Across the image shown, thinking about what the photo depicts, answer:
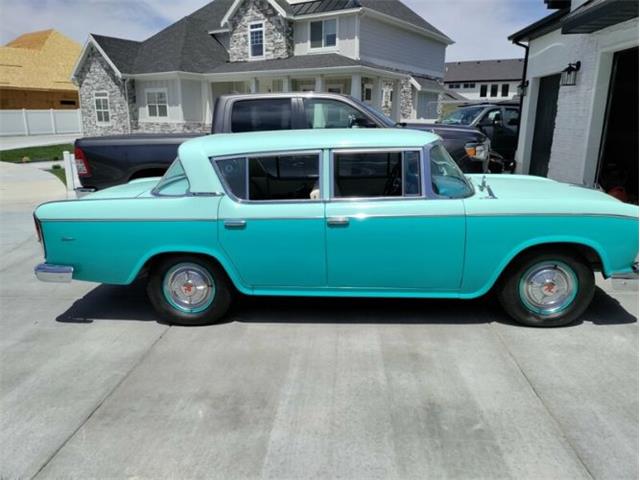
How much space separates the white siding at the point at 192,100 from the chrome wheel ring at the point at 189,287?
2367 cm

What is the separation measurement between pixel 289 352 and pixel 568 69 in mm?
8192

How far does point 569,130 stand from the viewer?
30.9 ft

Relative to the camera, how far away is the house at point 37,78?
3891 centimetres

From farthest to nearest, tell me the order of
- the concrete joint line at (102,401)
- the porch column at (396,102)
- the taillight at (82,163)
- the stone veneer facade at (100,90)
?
the stone veneer facade at (100,90) < the porch column at (396,102) < the taillight at (82,163) < the concrete joint line at (102,401)

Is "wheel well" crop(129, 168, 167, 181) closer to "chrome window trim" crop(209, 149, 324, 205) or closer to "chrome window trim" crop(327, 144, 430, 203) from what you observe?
"chrome window trim" crop(209, 149, 324, 205)

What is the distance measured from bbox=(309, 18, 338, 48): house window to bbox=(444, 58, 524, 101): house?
43.2 meters

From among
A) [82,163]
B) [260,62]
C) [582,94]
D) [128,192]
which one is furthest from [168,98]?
[128,192]

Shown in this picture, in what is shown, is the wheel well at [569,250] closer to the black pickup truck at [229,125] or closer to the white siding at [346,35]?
the black pickup truck at [229,125]

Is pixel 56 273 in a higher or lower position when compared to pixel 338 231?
lower

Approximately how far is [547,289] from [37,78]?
152 ft

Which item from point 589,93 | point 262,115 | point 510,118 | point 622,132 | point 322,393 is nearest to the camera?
point 322,393

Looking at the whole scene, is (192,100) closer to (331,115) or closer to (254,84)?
(254,84)

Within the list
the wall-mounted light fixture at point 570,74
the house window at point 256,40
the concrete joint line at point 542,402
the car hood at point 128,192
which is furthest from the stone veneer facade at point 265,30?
the concrete joint line at point 542,402

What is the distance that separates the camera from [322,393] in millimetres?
3375
